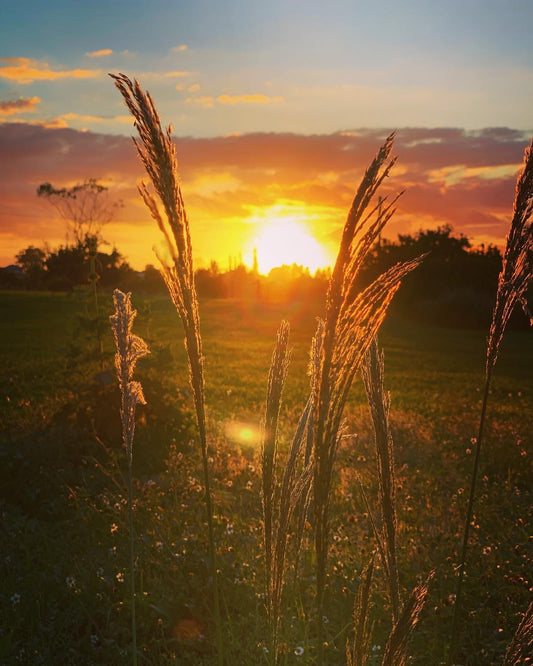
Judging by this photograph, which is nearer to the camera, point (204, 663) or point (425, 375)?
point (204, 663)

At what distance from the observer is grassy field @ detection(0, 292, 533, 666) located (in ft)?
14.0

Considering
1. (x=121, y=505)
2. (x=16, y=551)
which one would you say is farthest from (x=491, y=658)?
(x=16, y=551)

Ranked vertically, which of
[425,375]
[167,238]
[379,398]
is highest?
[167,238]

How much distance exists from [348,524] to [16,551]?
3.43 m

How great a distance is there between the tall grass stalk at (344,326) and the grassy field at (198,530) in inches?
38.3

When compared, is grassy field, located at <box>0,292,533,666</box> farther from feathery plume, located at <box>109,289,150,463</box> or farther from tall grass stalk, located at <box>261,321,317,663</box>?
feathery plume, located at <box>109,289,150,463</box>

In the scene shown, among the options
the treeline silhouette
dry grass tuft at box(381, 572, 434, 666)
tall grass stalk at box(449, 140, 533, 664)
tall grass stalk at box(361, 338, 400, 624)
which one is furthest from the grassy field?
the treeline silhouette

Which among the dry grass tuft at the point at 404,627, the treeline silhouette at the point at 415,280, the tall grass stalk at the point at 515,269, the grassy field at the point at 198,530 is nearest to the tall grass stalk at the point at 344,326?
the dry grass tuft at the point at 404,627

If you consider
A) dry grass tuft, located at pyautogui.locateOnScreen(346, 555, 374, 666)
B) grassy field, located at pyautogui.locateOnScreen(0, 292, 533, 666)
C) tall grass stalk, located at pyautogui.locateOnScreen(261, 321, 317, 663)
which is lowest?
grassy field, located at pyautogui.locateOnScreen(0, 292, 533, 666)

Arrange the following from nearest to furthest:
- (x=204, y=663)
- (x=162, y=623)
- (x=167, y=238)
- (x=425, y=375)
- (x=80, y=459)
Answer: (x=167, y=238), (x=204, y=663), (x=162, y=623), (x=80, y=459), (x=425, y=375)

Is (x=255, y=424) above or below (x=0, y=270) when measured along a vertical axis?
below

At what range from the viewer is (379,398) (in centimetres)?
162

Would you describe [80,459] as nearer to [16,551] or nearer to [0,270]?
[16,551]

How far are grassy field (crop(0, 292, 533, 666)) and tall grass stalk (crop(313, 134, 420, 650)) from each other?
0.97 metres
